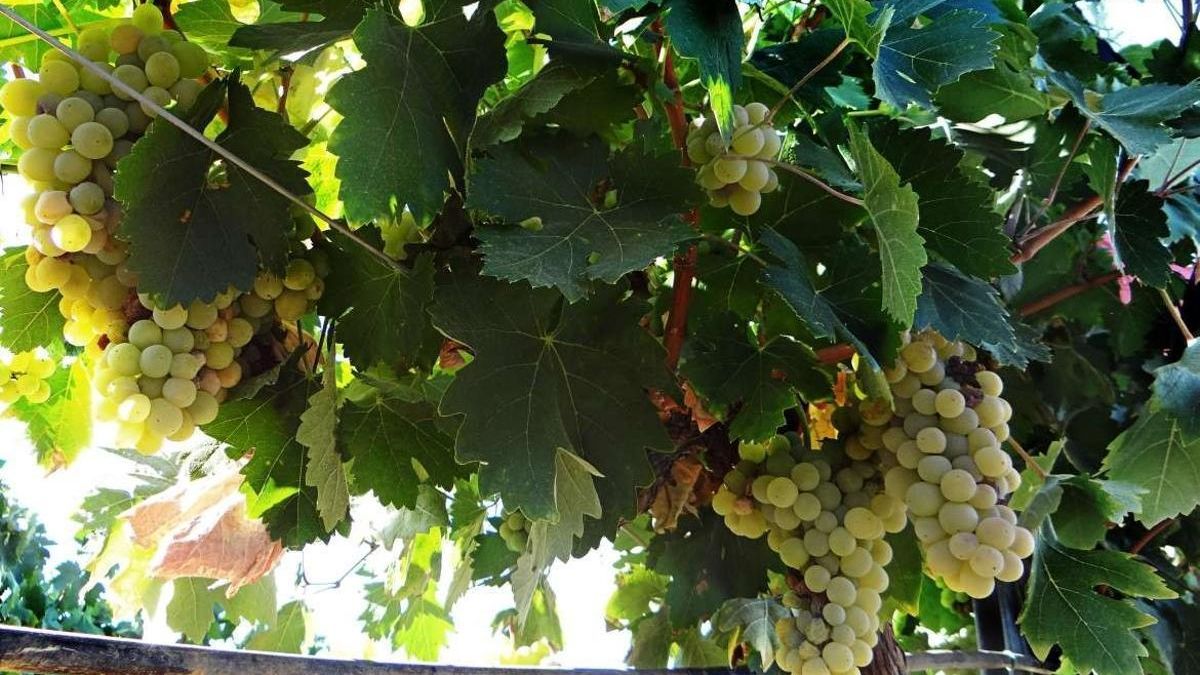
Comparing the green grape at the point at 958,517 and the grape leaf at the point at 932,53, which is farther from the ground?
the grape leaf at the point at 932,53

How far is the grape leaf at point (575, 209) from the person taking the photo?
0.64 meters

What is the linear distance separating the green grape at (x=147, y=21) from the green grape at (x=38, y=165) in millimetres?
114

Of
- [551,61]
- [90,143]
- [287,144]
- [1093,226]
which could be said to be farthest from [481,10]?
[1093,226]

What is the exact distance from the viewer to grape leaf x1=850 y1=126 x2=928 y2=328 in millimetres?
688

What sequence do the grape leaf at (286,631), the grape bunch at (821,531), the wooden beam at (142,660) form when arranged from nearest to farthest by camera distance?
the wooden beam at (142,660)
the grape bunch at (821,531)
the grape leaf at (286,631)

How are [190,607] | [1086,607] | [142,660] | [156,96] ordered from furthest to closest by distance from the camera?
[190,607], [1086,607], [156,96], [142,660]

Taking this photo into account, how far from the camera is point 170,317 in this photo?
69cm

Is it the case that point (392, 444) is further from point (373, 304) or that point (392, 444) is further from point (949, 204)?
point (949, 204)

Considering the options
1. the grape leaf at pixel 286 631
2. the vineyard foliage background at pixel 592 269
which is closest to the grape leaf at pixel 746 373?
the vineyard foliage background at pixel 592 269

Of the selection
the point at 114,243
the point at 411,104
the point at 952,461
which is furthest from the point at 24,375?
the point at 952,461

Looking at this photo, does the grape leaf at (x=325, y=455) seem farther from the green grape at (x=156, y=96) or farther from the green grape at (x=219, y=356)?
the green grape at (x=156, y=96)

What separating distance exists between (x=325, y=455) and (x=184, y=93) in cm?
28

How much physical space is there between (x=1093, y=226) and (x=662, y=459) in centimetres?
81

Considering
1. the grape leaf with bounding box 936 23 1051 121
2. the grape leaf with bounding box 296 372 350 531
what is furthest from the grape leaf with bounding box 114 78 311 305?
the grape leaf with bounding box 936 23 1051 121
